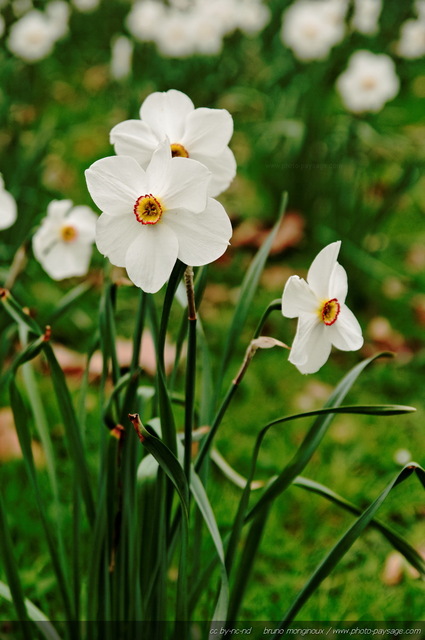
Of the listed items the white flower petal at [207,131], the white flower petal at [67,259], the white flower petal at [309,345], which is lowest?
the white flower petal at [67,259]

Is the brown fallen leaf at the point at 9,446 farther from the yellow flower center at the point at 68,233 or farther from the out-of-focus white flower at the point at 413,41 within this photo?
the out-of-focus white flower at the point at 413,41

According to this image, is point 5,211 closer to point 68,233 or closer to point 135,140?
point 68,233

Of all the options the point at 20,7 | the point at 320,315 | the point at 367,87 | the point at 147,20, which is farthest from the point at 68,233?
the point at 20,7

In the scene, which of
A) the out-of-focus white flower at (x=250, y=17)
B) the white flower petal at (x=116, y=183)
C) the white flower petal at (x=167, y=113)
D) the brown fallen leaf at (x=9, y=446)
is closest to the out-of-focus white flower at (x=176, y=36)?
the out-of-focus white flower at (x=250, y=17)

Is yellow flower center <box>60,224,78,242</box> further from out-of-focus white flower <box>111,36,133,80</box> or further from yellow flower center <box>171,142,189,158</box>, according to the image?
out-of-focus white flower <box>111,36,133,80</box>

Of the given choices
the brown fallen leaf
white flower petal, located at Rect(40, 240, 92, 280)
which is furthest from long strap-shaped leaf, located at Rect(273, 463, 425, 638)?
the brown fallen leaf

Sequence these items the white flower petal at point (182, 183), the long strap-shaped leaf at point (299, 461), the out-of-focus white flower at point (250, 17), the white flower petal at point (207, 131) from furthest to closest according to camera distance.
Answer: the out-of-focus white flower at point (250, 17) < the long strap-shaped leaf at point (299, 461) < the white flower petal at point (207, 131) < the white flower petal at point (182, 183)
